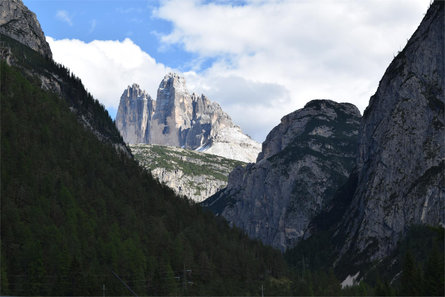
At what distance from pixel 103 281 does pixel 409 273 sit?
8701 centimetres

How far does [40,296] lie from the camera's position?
170 metres

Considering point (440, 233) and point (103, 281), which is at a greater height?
point (440, 233)

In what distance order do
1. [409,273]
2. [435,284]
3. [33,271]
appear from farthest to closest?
[33,271] < [409,273] < [435,284]

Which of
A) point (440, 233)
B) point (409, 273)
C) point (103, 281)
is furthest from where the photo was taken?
point (103, 281)

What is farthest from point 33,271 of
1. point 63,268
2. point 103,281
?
point 103,281

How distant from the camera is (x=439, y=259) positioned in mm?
155375

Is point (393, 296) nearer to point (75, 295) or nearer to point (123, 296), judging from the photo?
point (123, 296)

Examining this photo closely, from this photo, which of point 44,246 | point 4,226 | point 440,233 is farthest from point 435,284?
point 4,226

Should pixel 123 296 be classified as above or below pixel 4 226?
below

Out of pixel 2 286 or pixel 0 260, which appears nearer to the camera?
pixel 2 286

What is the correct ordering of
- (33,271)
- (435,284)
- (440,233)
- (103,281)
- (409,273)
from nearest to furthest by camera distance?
(440,233) → (435,284) → (409,273) → (33,271) → (103,281)

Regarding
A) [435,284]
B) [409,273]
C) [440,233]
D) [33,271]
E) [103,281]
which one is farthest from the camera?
[103,281]

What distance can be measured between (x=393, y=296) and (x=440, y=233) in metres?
83.4

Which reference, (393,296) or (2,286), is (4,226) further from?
(393,296)
